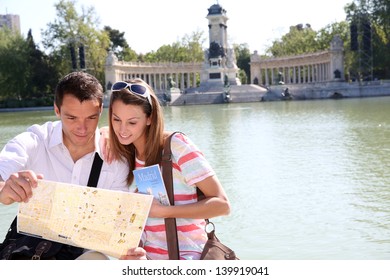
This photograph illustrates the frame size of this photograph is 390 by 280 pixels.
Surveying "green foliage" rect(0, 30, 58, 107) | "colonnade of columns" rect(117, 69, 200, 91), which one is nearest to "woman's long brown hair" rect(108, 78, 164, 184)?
"green foliage" rect(0, 30, 58, 107)

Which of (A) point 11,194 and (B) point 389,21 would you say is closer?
(A) point 11,194

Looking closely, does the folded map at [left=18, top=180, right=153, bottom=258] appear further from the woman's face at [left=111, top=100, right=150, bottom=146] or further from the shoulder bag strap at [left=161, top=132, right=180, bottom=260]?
the woman's face at [left=111, top=100, right=150, bottom=146]

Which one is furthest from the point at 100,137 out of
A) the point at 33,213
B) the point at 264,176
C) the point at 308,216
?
the point at 264,176

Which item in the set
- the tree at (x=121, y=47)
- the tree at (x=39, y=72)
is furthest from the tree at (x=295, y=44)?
the tree at (x=39, y=72)

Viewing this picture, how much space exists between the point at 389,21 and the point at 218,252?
69.4m

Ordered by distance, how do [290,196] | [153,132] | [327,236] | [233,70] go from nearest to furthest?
[153,132] → [327,236] → [290,196] → [233,70]

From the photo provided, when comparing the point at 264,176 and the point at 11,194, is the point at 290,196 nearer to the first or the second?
the point at 264,176

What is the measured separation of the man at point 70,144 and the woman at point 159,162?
166 millimetres

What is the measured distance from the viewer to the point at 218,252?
332 cm

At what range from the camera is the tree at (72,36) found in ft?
251

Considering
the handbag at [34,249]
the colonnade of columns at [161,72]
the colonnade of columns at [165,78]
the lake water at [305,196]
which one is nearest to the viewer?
the handbag at [34,249]

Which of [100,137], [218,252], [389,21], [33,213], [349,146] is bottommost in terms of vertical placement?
[349,146]

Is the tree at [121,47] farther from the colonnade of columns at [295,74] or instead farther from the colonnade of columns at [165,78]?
the colonnade of columns at [295,74]

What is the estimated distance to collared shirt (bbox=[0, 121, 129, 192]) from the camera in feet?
12.2
